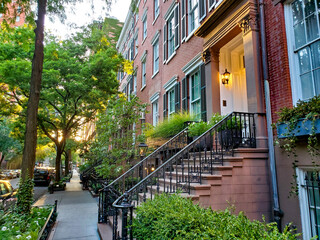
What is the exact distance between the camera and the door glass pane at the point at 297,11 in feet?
18.5

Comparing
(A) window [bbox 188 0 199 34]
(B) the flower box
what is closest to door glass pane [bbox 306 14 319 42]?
(B) the flower box

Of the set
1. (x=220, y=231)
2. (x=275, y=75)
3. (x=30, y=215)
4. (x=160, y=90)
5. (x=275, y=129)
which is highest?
(x=160, y=90)

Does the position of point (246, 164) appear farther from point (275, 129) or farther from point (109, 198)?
point (109, 198)

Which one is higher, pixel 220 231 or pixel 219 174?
pixel 219 174

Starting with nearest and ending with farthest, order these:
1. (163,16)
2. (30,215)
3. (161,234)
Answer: (161,234) → (30,215) → (163,16)

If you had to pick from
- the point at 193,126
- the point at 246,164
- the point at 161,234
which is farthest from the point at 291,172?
the point at 161,234

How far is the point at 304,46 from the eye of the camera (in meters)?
5.40

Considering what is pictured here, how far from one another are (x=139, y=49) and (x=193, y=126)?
14.0 meters

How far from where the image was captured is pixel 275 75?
5926mm

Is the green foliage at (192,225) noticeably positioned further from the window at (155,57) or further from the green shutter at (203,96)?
the window at (155,57)

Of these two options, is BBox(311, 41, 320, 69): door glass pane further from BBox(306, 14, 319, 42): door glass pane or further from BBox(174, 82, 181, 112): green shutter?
BBox(174, 82, 181, 112): green shutter

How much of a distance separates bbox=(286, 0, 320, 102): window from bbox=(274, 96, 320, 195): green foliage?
2.49ft

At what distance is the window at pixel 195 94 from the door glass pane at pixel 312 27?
4641mm

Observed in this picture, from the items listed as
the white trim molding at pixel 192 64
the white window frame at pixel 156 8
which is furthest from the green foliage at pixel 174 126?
the white window frame at pixel 156 8
